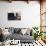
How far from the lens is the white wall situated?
5012mm

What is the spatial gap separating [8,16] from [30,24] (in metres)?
1.05

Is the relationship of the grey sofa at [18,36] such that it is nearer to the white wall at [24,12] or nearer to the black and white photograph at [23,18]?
the black and white photograph at [23,18]

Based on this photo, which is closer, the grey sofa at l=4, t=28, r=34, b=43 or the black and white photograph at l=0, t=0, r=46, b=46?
the grey sofa at l=4, t=28, r=34, b=43

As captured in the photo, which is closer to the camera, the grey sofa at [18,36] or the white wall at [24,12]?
the grey sofa at [18,36]

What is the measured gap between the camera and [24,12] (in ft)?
16.6

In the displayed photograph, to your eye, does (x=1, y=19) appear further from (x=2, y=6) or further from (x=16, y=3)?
(x=16, y=3)

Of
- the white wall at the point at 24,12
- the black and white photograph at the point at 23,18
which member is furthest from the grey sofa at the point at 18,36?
the white wall at the point at 24,12

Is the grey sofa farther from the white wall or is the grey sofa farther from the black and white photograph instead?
the white wall

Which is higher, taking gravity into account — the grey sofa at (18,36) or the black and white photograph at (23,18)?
the black and white photograph at (23,18)

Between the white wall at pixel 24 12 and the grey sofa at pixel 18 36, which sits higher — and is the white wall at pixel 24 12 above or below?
above

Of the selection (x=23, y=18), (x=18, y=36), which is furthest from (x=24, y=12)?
(x=18, y=36)

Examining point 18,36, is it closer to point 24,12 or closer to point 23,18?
point 23,18

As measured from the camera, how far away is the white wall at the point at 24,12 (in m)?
5.01

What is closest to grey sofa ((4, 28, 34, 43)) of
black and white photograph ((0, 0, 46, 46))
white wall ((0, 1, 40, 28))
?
black and white photograph ((0, 0, 46, 46))
